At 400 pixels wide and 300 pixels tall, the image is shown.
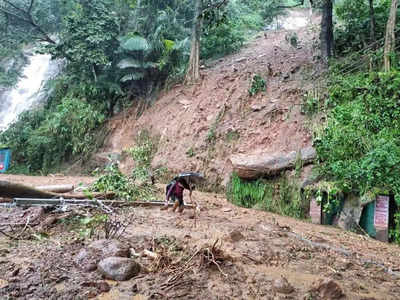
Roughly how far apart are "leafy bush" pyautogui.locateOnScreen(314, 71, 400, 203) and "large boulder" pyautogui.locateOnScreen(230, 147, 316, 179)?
39 centimetres

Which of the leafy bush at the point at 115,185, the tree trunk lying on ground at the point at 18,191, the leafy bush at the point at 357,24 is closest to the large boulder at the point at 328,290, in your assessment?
the tree trunk lying on ground at the point at 18,191

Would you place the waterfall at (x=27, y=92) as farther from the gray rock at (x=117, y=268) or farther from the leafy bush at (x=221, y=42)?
the gray rock at (x=117, y=268)

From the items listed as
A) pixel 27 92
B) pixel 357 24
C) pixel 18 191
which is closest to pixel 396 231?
pixel 18 191

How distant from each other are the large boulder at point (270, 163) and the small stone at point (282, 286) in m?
4.45

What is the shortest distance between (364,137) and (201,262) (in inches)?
187

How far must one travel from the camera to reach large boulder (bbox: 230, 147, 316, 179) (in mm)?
7040

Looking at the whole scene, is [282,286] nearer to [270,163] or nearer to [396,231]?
[396,231]

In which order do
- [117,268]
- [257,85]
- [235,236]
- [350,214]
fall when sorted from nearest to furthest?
[117,268] < [235,236] < [350,214] < [257,85]

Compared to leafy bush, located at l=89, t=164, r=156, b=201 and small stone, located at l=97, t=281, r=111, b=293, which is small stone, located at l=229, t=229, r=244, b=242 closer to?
small stone, located at l=97, t=281, r=111, b=293

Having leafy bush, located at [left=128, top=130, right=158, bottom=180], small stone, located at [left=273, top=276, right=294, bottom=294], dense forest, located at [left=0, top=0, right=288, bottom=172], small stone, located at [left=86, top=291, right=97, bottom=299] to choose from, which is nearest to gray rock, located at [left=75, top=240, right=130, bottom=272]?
small stone, located at [left=86, top=291, right=97, bottom=299]

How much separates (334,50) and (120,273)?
10.3 meters

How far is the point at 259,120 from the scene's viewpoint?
31.1 feet

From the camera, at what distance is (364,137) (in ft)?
20.2

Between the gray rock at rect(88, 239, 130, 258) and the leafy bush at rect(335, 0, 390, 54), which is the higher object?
the leafy bush at rect(335, 0, 390, 54)
